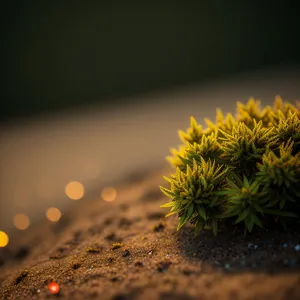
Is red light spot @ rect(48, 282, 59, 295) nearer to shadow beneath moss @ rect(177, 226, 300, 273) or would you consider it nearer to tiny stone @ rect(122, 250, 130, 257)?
tiny stone @ rect(122, 250, 130, 257)

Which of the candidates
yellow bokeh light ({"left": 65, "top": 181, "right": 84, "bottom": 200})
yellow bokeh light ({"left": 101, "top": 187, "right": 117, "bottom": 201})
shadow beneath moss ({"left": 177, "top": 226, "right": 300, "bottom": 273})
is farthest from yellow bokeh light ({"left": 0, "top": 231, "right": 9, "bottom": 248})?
shadow beneath moss ({"left": 177, "top": 226, "right": 300, "bottom": 273})

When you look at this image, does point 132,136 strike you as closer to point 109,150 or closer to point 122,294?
point 109,150

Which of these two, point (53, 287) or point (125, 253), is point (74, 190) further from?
point (53, 287)

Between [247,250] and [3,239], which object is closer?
[247,250]

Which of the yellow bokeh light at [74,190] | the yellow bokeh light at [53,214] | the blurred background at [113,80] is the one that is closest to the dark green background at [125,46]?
the blurred background at [113,80]

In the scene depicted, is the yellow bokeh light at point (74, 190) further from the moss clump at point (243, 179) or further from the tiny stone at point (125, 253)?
the moss clump at point (243, 179)

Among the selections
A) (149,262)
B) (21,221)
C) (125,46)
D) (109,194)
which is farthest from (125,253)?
(125,46)
